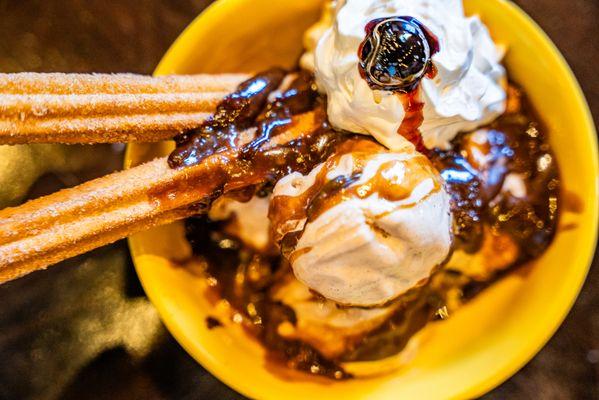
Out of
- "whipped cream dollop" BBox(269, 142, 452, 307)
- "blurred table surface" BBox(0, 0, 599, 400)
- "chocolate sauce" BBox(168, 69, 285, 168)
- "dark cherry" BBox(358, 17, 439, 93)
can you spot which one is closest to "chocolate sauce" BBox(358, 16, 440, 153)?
"dark cherry" BBox(358, 17, 439, 93)

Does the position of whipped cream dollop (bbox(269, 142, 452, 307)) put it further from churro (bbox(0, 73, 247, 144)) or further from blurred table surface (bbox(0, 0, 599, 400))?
blurred table surface (bbox(0, 0, 599, 400))

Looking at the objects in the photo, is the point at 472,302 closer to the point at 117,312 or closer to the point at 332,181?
the point at 332,181

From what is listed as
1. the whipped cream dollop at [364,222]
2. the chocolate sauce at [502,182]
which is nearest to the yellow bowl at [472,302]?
the chocolate sauce at [502,182]

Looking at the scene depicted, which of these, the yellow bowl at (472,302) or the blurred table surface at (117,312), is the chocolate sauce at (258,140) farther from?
the blurred table surface at (117,312)

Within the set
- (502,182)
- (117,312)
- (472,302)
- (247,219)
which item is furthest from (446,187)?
(117,312)

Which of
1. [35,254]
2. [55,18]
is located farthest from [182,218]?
[55,18]

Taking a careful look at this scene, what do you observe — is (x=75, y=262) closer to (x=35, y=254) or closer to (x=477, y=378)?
(x=35, y=254)
